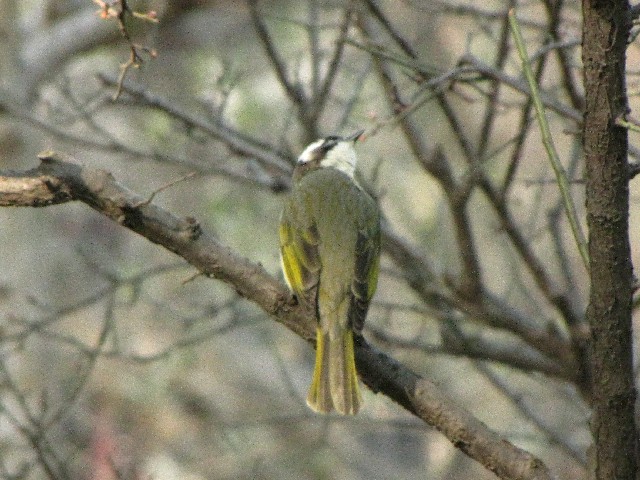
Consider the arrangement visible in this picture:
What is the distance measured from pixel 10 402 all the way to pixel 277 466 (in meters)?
3.07

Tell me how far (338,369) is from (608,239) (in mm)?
1335

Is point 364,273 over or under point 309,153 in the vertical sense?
under

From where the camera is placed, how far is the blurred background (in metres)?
5.38

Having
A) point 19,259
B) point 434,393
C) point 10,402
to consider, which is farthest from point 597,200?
point 19,259

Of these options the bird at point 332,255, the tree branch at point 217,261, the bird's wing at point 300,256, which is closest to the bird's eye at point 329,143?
the bird at point 332,255

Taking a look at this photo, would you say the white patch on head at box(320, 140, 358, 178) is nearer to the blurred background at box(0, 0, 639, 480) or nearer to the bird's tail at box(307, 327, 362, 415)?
the blurred background at box(0, 0, 639, 480)

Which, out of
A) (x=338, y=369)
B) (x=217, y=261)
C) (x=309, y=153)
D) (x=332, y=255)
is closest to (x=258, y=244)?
(x=309, y=153)

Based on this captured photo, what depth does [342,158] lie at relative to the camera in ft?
18.6

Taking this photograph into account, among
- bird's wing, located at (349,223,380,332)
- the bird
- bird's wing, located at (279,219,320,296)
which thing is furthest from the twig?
bird's wing, located at (279,219,320,296)

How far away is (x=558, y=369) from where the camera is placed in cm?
507

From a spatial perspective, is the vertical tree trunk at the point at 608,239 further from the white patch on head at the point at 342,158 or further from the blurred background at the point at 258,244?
the white patch on head at the point at 342,158

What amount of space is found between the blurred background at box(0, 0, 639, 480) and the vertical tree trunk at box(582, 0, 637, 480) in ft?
4.90

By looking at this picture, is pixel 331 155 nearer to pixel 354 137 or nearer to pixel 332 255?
pixel 354 137

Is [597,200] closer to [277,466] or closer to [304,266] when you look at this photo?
[304,266]
